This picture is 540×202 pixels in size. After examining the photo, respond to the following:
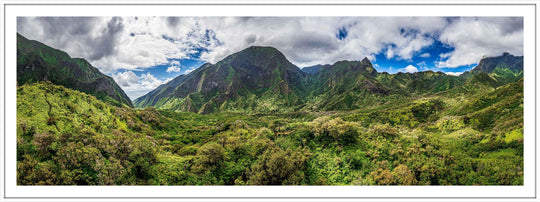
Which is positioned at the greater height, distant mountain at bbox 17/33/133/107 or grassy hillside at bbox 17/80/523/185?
distant mountain at bbox 17/33/133/107

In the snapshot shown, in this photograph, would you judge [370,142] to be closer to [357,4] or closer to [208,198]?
[357,4]

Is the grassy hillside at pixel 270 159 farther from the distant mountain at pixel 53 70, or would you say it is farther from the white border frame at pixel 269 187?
the distant mountain at pixel 53 70

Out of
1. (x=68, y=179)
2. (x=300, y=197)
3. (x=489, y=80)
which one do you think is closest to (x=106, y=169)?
(x=68, y=179)

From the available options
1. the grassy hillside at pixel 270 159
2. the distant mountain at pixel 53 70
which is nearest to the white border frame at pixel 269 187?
the grassy hillside at pixel 270 159

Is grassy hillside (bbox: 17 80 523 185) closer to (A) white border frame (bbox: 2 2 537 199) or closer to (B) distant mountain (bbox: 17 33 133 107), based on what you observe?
(A) white border frame (bbox: 2 2 537 199)

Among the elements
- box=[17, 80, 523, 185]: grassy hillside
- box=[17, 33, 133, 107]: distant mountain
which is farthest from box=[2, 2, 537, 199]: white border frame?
box=[17, 33, 133, 107]: distant mountain
